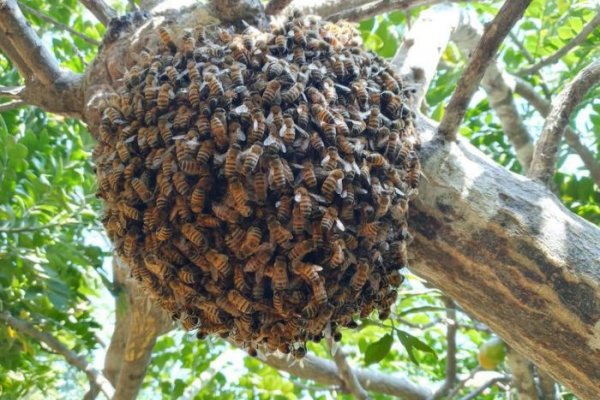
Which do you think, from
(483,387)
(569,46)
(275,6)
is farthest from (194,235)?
(569,46)

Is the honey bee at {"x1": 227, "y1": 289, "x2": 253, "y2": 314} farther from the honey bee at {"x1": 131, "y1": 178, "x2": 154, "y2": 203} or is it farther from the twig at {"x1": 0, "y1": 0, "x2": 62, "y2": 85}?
the twig at {"x1": 0, "y1": 0, "x2": 62, "y2": 85}

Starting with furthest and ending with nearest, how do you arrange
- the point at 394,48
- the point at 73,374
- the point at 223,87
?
the point at 73,374 → the point at 394,48 → the point at 223,87

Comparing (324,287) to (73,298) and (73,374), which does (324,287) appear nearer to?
(73,298)

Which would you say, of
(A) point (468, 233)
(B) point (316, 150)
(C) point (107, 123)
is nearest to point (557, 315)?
(A) point (468, 233)

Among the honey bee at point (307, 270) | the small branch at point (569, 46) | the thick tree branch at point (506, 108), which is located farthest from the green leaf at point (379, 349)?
the small branch at point (569, 46)

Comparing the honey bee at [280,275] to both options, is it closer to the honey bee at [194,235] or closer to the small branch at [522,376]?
the honey bee at [194,235]

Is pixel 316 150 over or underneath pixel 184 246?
over

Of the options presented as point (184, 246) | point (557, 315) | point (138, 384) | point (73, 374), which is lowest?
point (73, 374)
